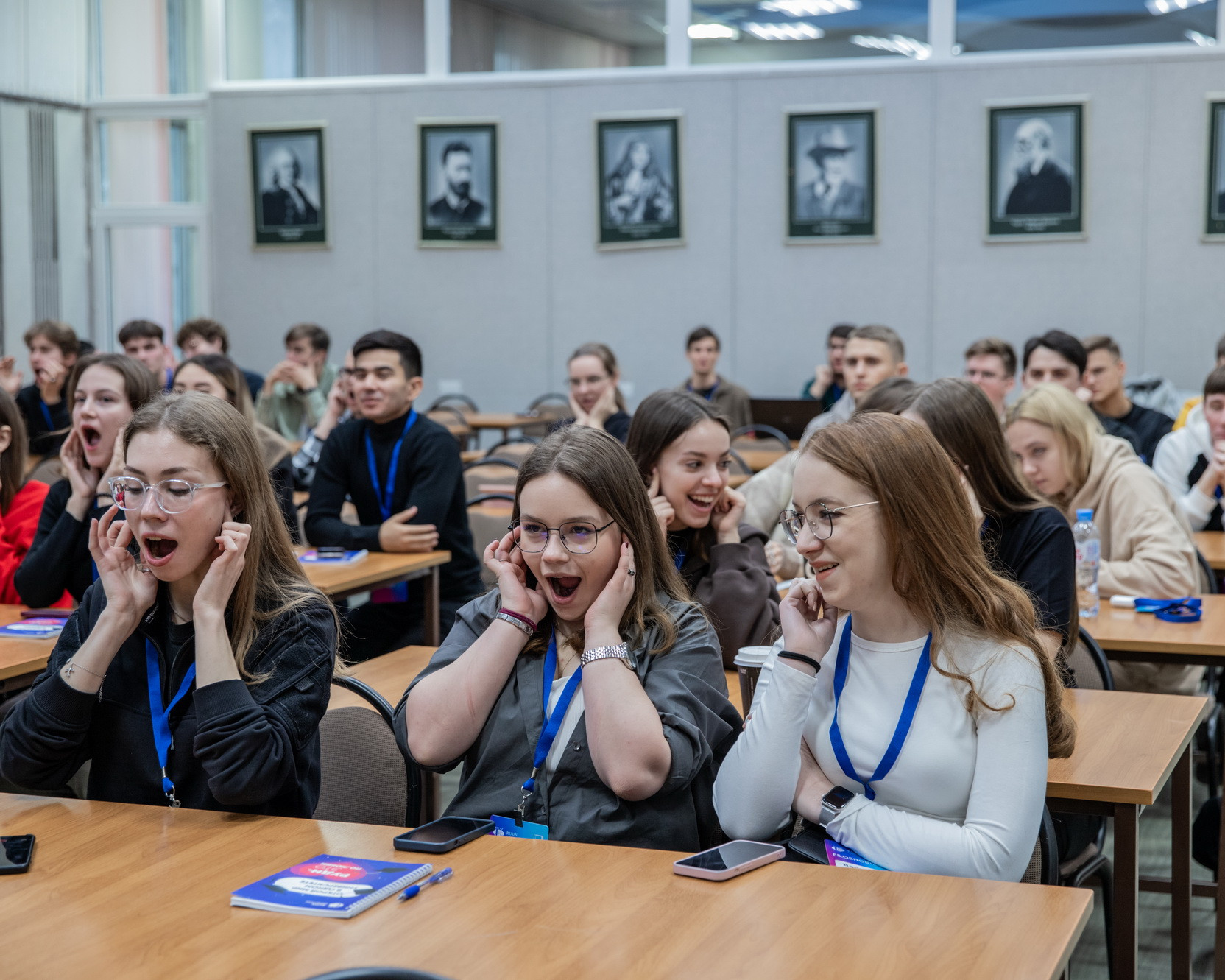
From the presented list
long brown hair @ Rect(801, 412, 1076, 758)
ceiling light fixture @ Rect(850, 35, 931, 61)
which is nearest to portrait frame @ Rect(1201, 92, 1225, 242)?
ceiling light fixture @ Rect(850, 35, 931, 61)

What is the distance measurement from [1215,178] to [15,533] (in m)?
8.75

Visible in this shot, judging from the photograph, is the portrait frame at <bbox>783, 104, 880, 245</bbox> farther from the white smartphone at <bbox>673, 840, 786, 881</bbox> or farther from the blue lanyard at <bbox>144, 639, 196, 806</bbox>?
the white smartphone at <bbox>673, 840, 786, 881</bbox>

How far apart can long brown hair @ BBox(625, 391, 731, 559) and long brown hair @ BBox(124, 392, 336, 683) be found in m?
1.16

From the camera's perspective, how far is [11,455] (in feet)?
12.2

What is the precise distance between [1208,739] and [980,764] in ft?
8.87

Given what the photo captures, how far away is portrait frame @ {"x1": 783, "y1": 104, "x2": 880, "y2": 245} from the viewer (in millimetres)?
10070

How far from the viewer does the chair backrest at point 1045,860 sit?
1966 mm

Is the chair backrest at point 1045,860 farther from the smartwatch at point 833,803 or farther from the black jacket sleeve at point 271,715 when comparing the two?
the black jacket sleeve at point 271,715

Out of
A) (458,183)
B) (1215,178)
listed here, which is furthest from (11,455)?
(1215,178)

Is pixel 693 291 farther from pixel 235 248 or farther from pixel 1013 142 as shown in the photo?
pixel 235 248

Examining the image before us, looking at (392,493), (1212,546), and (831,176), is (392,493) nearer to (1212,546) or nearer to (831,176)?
(1212,546)

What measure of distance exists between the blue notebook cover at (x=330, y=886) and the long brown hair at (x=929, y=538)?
82cm

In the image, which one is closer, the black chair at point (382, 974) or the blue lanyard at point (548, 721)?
the black chair at point (382, 974)

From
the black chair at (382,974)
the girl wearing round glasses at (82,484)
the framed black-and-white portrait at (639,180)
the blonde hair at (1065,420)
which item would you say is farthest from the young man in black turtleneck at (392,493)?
the framed black-and-white portrait at (639,180)
